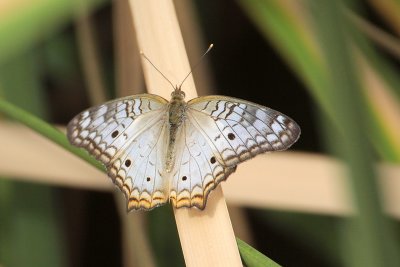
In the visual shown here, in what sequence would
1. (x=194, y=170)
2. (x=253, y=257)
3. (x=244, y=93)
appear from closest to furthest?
(x=253, y=257) < (x=194, y=170) < (x=244, y=93)

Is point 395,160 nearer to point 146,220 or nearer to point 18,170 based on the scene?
point 146,220

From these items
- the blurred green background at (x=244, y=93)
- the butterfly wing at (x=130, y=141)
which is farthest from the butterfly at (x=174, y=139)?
the blurred green background at (x=244, y=93)

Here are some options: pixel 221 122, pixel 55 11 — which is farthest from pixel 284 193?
pixel 55 11

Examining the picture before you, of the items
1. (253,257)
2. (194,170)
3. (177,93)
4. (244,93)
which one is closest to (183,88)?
(177,93)

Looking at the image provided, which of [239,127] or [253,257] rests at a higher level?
[239,127]

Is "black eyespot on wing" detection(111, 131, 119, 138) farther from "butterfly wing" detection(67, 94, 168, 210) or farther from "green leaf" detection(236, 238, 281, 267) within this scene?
"green leaf" detection(236, 238, 281, 267)

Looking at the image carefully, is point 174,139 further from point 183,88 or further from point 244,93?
point 244,93

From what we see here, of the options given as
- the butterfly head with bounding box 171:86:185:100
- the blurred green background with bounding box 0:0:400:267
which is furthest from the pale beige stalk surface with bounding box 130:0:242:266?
the blurred green background with bounding box 0:0:400:267
